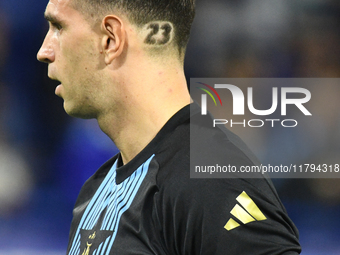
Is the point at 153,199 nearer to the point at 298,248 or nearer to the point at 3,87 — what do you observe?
the point at 298,248

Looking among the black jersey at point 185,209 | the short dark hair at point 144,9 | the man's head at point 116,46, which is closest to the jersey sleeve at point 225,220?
the black jersey at point 185,209

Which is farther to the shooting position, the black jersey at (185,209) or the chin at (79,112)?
the chin at (79,112)

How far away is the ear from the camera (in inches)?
39.9

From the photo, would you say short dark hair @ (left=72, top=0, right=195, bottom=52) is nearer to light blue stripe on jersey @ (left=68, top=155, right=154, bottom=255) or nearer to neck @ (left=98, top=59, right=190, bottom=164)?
neck @ (left=98, top=59, right=190, bottom=164)

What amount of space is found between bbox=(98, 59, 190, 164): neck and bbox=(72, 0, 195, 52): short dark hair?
0.10 meters

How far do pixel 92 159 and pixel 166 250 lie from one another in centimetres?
220

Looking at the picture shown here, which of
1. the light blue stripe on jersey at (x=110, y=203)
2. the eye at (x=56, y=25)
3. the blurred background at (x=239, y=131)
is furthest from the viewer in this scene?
the blurred background at (x=239, y=131)

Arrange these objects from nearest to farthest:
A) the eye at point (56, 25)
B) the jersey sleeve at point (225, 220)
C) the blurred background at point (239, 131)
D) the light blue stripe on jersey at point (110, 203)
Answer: the jersey sleeve at point (225, 220) < the light blue stripe on jersey at point (110, 203) < the eye at point (56, 25) < the blurred background at point (239, 131)

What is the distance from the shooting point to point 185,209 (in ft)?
2.71

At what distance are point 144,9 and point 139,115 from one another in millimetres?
262

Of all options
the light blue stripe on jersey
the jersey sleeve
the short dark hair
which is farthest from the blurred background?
the jersey sleeve

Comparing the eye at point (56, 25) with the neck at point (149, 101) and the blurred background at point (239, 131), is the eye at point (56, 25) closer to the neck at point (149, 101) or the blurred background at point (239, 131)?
the neck at point (149, 101)

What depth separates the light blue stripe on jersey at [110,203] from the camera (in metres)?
0.96

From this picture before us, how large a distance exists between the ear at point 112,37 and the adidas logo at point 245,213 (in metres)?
0.47
